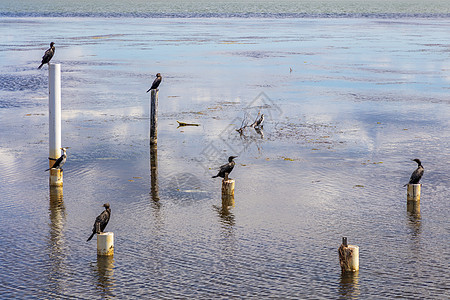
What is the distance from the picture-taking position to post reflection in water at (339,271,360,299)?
40.9ft

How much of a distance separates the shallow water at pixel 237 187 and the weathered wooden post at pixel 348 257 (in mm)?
210

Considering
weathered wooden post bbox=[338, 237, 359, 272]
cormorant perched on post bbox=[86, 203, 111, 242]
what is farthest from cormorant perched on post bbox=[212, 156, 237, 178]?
weathered wooden post bbox=[338, 237, 359, 272]

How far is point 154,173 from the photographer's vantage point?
20812 millimetres

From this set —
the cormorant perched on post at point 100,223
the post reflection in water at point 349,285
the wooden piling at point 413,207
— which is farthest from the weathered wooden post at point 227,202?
the post reflection in water at point 349,285

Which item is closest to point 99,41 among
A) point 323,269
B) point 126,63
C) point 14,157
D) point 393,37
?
point 126,63

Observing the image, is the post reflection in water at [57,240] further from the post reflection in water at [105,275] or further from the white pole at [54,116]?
the white pole at [54,116]

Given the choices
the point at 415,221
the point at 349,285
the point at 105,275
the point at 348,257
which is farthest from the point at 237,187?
the point at 349,285

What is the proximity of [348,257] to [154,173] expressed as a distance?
881 centimetres

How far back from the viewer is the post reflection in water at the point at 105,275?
41.2 feet

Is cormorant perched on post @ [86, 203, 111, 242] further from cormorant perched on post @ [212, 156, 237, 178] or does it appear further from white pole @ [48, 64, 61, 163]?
white pole @ [48, 64, 61, 163]

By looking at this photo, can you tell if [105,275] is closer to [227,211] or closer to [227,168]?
[227,211]

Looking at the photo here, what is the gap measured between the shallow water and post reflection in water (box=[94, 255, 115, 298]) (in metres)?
0.05

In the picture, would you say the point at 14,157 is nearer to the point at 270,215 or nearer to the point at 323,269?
the point at 270,215

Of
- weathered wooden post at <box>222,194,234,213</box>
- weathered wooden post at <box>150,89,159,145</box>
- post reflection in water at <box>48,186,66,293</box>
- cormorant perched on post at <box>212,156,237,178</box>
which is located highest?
weathered wooden post at <box>150,89,159,145</box>
